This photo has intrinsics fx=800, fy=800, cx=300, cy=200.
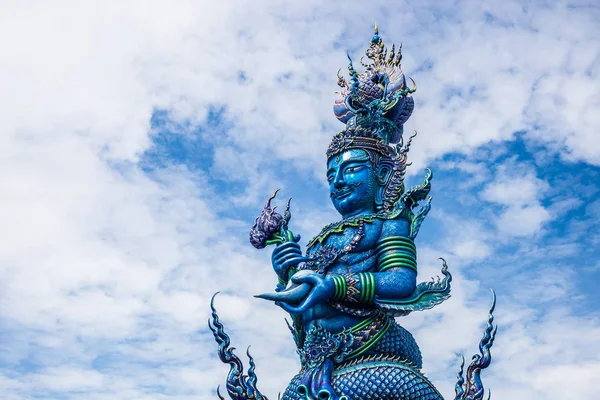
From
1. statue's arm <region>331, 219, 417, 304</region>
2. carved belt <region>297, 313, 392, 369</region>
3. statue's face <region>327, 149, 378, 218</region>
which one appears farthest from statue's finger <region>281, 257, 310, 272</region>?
statue's face <region>327, 149, 378, 218</region>

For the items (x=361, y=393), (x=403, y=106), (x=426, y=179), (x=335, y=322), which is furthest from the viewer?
(x=403, y=106)

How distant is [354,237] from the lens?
9.88 meters

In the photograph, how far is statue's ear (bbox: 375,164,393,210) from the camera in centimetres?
1043

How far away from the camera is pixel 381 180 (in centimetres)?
1054

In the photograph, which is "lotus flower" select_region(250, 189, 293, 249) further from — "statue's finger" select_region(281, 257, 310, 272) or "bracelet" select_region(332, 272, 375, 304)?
"bracelet" select_region(332, 272, 375, 304)

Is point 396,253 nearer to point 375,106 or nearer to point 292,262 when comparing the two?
point 292,262

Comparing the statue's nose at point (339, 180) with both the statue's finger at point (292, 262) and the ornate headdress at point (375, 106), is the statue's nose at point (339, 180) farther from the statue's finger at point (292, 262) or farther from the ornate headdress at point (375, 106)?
the statue's finger at point (292, 262)

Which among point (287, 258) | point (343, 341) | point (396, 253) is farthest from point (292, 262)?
point (396, 253)

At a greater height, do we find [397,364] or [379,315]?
[379,315]

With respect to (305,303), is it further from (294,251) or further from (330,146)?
(330,146)

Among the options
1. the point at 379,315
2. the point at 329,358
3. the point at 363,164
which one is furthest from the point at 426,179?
the point at 329,358

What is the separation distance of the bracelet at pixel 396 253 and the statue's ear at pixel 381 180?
750 mm

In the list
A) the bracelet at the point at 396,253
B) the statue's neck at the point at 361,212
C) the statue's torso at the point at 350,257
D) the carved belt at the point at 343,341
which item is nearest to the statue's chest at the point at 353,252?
the statue's torso at the point at 350,257

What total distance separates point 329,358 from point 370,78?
4384 mm
